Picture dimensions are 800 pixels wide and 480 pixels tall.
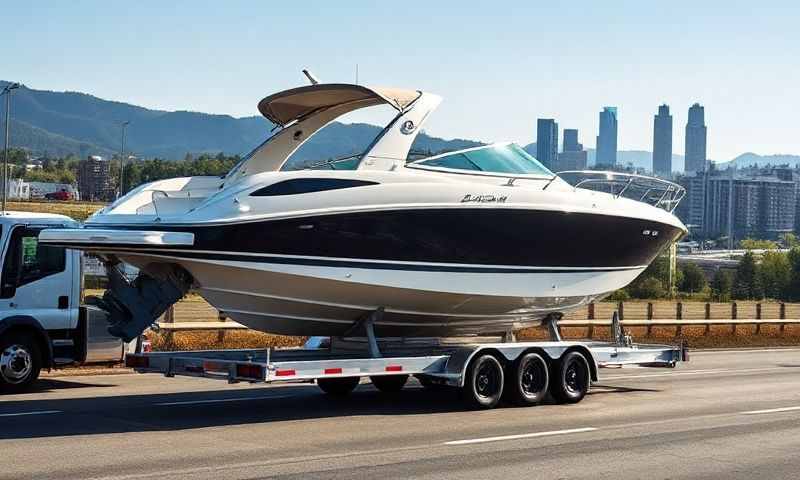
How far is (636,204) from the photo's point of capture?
19.9 m

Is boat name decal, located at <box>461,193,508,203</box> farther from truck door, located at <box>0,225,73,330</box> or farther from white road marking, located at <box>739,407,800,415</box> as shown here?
truck door, located at <box>0,225,73,330</box>

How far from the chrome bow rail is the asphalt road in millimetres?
3176

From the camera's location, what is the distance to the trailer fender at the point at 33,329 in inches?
692

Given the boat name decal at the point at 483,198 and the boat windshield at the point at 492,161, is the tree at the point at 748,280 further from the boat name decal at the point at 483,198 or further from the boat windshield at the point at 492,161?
the boat name decal at the point at 483,198

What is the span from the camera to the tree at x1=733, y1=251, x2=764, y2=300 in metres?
109

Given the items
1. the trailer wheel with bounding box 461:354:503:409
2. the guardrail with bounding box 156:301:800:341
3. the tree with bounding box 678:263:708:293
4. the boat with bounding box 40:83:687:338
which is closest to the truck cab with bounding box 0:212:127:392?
the boat with bounding box 40:83:687:338

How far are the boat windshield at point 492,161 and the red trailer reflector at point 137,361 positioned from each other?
4.32m

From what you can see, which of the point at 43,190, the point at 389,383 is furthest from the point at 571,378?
the point at 43,190

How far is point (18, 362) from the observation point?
1767cm

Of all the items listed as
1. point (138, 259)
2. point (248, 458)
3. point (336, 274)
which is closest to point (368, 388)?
point (336, 274)

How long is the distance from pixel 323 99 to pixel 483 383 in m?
4.49

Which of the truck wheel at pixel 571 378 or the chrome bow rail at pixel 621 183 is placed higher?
the chrome bow rail at pixel 621 183


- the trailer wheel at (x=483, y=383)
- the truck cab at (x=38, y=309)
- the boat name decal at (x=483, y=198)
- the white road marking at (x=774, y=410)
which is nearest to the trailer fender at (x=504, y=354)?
the trailer wheel at (x=483, y=383)

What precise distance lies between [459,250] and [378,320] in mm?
1453
